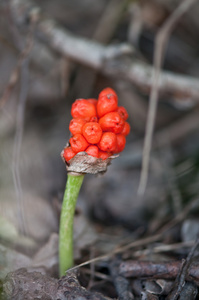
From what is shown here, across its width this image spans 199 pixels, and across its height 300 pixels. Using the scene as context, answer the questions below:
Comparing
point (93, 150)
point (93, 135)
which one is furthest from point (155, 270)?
point (93, 135)

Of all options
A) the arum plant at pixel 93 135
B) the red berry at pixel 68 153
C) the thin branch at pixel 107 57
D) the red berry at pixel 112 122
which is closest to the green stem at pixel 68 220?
the arum plant at pixel 93 135

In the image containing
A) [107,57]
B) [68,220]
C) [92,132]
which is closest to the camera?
[92,132]

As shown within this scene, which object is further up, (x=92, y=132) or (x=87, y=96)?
(x=87, y=96)

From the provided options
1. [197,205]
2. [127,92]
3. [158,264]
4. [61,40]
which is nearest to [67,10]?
[61,40]

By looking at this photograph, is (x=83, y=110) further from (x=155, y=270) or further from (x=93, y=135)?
(x=155, y=270)

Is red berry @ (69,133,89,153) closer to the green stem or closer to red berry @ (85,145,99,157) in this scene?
red berry @ (85,145,99,157)
